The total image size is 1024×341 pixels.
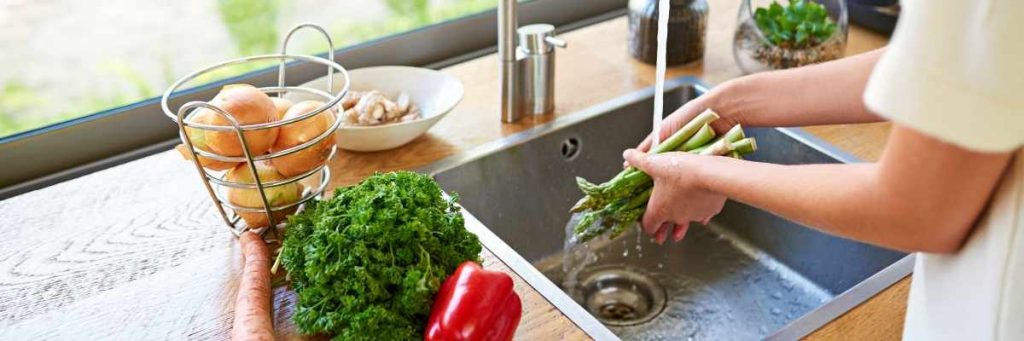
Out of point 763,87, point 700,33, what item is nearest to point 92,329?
point 763,87

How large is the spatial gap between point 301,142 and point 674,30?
789 millimetres

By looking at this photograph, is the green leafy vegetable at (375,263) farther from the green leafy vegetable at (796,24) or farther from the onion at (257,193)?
the green leafy vegetable at (796,24)

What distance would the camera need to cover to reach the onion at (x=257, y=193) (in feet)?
3.35

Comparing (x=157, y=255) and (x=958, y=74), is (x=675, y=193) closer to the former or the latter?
(x=958, y=74)

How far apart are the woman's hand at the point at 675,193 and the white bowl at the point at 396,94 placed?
1.03 feet

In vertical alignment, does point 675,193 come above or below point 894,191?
below

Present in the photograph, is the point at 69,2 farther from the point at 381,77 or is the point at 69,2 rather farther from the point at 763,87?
the point at 763,87

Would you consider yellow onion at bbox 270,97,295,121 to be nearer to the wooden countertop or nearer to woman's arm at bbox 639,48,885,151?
the wooden countertop

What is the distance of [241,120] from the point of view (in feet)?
3.20

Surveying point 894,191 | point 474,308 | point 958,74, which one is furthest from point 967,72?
point 474,308

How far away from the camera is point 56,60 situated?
150 centimetres

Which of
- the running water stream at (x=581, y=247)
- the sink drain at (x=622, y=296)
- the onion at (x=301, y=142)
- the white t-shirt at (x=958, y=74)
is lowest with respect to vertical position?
the sink drain at (x=622, y=296)

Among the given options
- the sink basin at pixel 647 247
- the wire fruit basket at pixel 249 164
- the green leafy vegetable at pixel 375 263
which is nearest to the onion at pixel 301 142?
the wire fruit basket at pixel 249 164

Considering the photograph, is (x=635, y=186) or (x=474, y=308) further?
Answer: (x=635, y=186)
